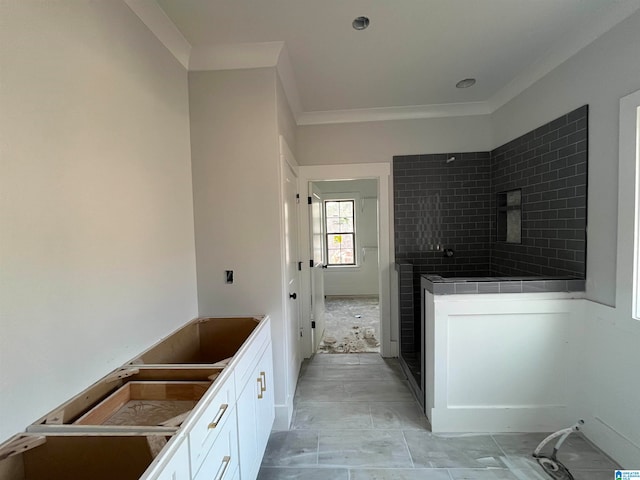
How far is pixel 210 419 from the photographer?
108 centimetres

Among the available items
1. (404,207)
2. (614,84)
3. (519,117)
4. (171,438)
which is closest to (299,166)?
(404,207)

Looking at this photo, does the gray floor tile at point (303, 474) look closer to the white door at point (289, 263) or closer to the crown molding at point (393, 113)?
the white door at point (289, 263)

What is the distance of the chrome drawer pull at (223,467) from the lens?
3.73 ft

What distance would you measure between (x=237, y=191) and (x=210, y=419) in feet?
4.80

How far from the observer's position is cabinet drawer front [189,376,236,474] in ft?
3.13

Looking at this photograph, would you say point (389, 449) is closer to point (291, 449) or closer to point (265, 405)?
point (291, 449)

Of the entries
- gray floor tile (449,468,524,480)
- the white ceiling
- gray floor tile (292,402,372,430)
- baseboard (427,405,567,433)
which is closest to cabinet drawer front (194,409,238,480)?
gray floor tile (292,402,372,430)

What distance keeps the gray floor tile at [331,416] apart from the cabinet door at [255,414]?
1.09 feet

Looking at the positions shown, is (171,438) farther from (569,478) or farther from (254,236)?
(569,478)

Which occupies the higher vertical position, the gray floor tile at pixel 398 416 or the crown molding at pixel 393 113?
the crown molding at pixel 393 113

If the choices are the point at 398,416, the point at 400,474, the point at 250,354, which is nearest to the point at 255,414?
the point at 250,354

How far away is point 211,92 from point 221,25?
426 millimetres

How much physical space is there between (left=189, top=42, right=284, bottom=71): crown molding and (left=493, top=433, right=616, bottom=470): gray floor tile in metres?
3.15
